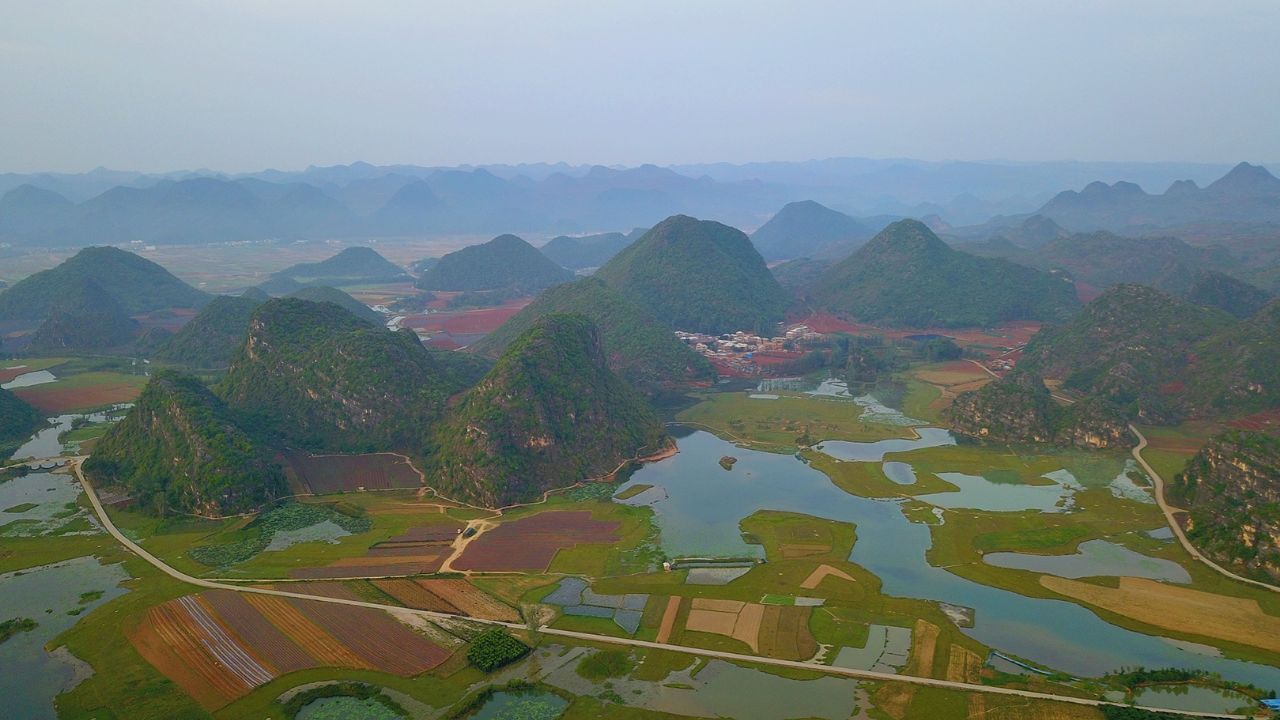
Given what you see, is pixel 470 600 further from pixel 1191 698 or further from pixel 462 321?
pixel 462 321

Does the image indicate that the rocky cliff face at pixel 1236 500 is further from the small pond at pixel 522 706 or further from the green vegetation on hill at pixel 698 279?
the green vegetation on hill at pixel 698 279

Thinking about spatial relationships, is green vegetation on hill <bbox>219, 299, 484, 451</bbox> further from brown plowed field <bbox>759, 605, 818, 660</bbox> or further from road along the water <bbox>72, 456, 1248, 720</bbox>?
brown plowed field <bbox>759, 605, 818, 660</bbox>

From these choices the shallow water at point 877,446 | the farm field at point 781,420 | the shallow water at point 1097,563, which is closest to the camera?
the shallow water at point 1097,563

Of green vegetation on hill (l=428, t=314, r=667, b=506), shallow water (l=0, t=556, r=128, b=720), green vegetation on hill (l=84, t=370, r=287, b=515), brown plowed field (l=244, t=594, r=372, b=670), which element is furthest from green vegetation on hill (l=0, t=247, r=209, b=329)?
brown plowed field (l=244, t=594, r=372, b=670)

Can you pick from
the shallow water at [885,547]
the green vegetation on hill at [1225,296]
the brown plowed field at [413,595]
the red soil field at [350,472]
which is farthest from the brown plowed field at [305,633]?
the green vegetation on hill at [1225,296]

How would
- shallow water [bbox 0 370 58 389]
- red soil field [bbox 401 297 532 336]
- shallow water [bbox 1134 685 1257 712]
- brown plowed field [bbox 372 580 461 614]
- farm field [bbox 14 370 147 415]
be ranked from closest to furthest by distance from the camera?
1. shallow water [bbox 1134 685 1257 712]
2. brown plowed field [bbox 372 580 461 614]
3. farm field [bbox 14 370 147 415]
4. shallow water [bbox 0 370 58 389]
5. red soil field [bbox 401 297 532 336]

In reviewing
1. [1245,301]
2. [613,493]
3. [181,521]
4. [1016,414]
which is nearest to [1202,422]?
[1016,414]
